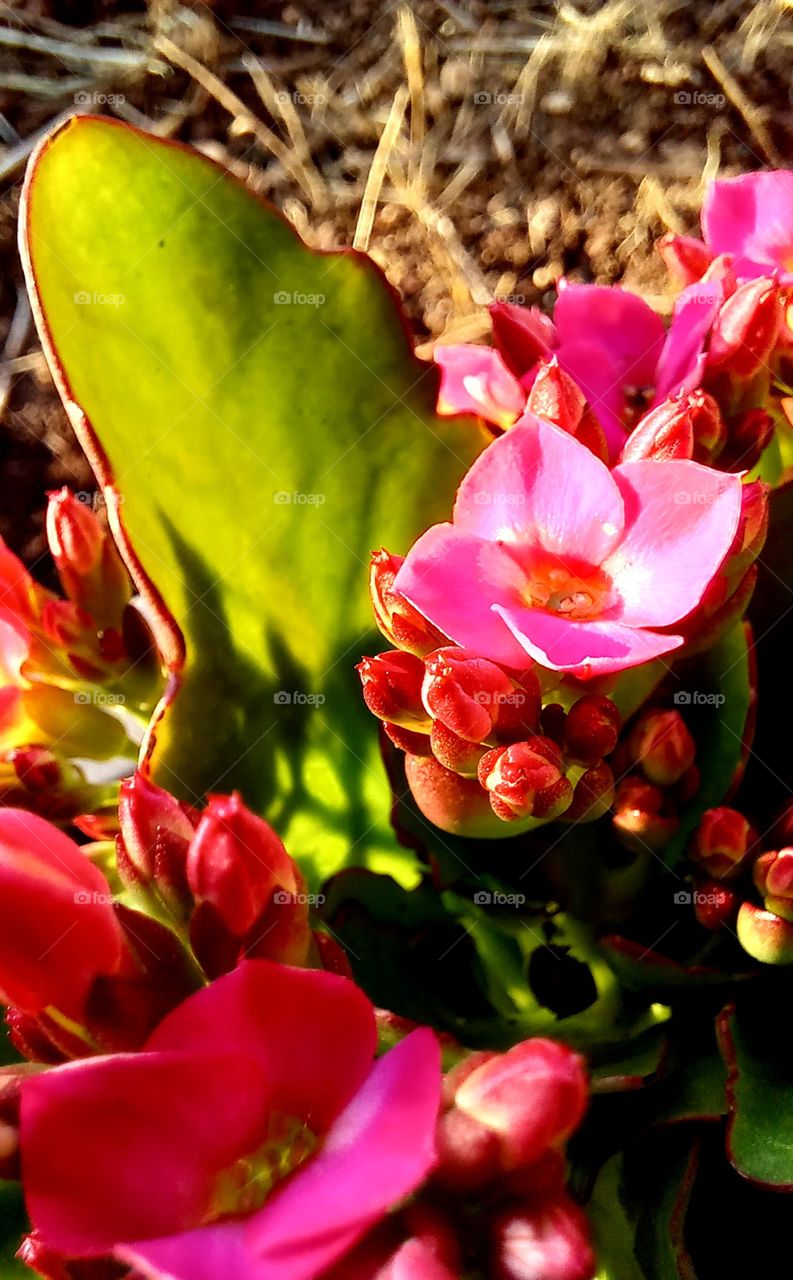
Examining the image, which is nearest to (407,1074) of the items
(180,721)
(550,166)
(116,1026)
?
(116,1026)

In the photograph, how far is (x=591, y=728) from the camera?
1.48ft

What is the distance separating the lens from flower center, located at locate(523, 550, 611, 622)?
46cm

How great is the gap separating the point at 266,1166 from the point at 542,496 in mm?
258

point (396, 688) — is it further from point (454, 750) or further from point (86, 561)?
point (86, 561)

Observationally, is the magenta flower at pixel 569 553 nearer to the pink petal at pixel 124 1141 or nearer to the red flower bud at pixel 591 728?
the red flower bud at pixel 591 728

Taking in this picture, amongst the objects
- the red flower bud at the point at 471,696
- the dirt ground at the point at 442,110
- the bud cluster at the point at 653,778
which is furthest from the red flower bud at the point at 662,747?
the dirt ground at the point at 442,110

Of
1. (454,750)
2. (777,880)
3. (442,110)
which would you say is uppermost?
(442,110)

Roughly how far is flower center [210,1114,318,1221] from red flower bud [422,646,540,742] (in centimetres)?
15

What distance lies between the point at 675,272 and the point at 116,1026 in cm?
46

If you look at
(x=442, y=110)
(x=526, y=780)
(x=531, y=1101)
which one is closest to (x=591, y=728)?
(x=526, y=780)

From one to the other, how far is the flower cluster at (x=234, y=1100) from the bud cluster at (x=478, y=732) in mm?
77

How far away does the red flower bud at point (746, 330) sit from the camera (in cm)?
49

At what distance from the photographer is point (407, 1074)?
0.35 metres

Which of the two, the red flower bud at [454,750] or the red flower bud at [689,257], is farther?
the red flower bud at [689,257]
